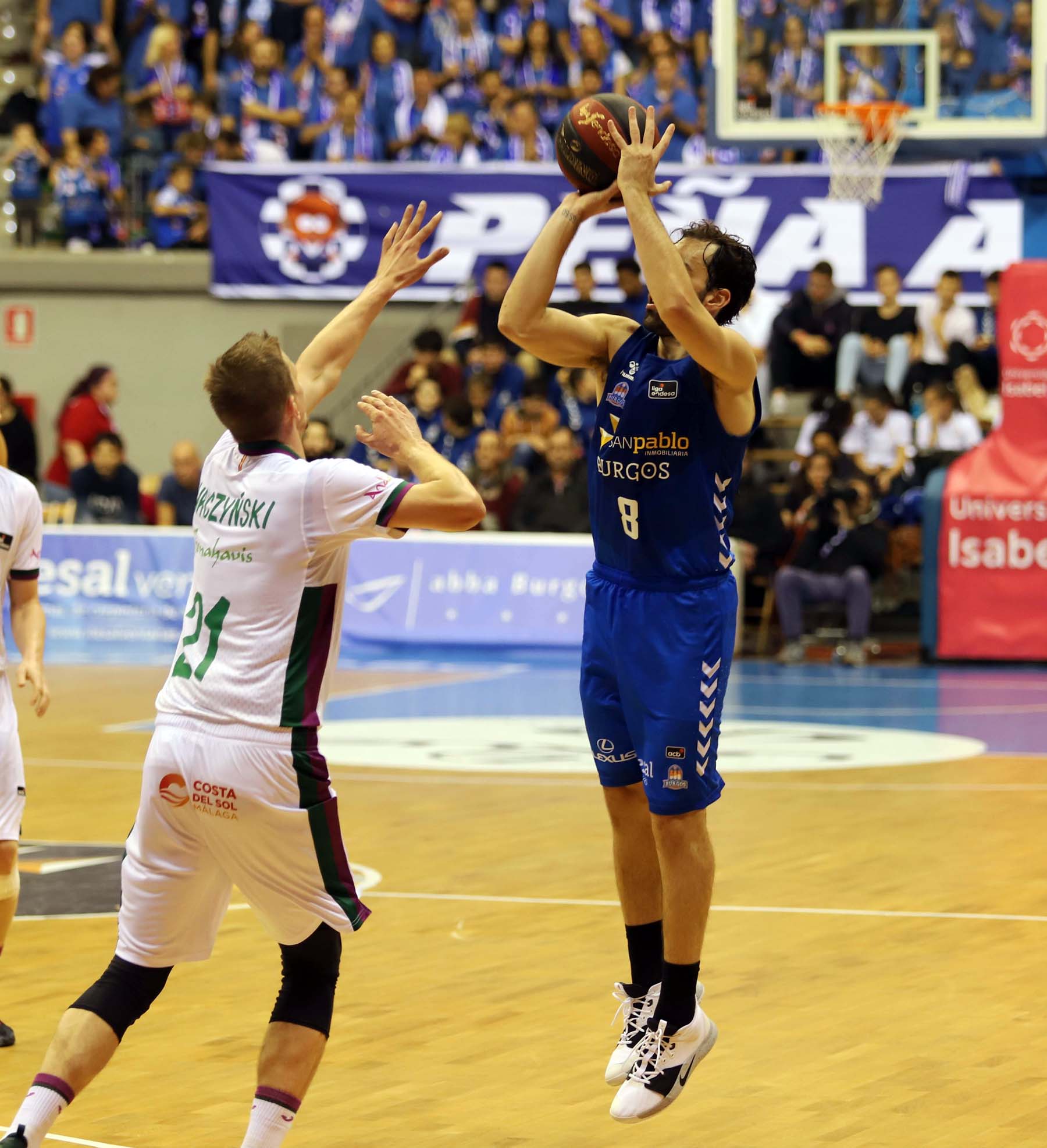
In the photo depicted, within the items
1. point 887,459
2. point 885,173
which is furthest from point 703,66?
point 887,459

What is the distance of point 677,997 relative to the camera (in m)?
5.47

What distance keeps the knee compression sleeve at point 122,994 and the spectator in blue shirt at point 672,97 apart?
1674 centimetres

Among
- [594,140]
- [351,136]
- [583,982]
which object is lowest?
[583,982]

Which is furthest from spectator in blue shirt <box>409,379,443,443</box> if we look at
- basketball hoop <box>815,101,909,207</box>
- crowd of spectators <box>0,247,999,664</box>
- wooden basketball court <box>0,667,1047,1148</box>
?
wooden basketball court <box>0,667,1047,1148</box>

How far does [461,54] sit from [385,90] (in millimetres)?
938

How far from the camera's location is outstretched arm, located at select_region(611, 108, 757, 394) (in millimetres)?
5133

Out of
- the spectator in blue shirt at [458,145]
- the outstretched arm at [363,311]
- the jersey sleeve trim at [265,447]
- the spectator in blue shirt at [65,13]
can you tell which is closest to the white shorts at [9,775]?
the outstretched arm at [363,311]

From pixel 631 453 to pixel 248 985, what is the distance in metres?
2.43

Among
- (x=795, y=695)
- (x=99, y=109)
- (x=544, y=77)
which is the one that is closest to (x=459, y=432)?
(x=795, y=695)

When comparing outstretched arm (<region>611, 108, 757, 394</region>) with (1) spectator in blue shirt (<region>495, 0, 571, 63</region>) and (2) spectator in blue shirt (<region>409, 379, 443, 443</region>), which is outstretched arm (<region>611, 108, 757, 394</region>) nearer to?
(2) spectator in blue shirt (<region>409, 379, 443, 443</region>)

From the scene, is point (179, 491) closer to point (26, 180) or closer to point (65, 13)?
point (26, 180)

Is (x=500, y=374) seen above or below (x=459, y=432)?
above

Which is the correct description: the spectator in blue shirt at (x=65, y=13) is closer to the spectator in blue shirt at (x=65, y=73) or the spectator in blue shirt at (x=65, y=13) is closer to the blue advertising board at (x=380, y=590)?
the spectator in blue shirt at (x=65, y=73)

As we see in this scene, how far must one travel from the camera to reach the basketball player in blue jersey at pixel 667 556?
212 inches
